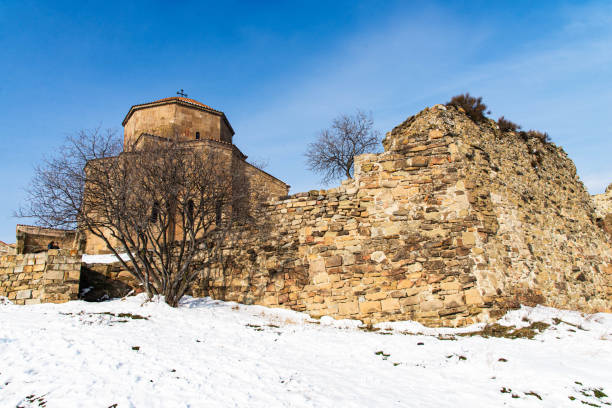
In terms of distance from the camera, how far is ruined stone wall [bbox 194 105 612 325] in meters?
8.66

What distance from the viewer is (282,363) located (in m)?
5.63

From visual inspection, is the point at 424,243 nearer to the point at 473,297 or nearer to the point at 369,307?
the point at 473,297

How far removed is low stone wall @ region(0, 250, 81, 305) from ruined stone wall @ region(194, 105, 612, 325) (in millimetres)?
3191

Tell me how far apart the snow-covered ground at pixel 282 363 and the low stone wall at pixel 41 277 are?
3.81 feet

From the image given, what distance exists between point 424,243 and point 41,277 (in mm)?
9696

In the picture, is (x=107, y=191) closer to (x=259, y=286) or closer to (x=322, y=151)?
(x=259, y=286)

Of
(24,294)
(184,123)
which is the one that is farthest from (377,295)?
(184,123)

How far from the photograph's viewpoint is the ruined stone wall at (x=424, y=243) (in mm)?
8656

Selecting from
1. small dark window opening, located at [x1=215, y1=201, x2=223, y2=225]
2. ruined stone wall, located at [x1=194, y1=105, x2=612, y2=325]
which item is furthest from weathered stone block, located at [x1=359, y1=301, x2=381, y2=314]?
small dark window opening, located at [x1=215, y1=201, x2=223, y2=225]

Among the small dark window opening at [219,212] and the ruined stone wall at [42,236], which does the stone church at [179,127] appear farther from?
the small dark window opening at [219,212]

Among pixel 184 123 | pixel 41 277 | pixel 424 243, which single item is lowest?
pixel 41 277

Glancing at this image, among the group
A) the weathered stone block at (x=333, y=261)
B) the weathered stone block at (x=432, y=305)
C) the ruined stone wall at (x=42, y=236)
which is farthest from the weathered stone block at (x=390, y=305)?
the ruined stone wall at (x=42, y=236)

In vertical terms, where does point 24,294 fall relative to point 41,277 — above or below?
below

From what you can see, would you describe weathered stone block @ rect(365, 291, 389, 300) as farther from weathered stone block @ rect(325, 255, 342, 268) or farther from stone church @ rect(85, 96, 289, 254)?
stone church @ rect(85, 96, 289, 254)
